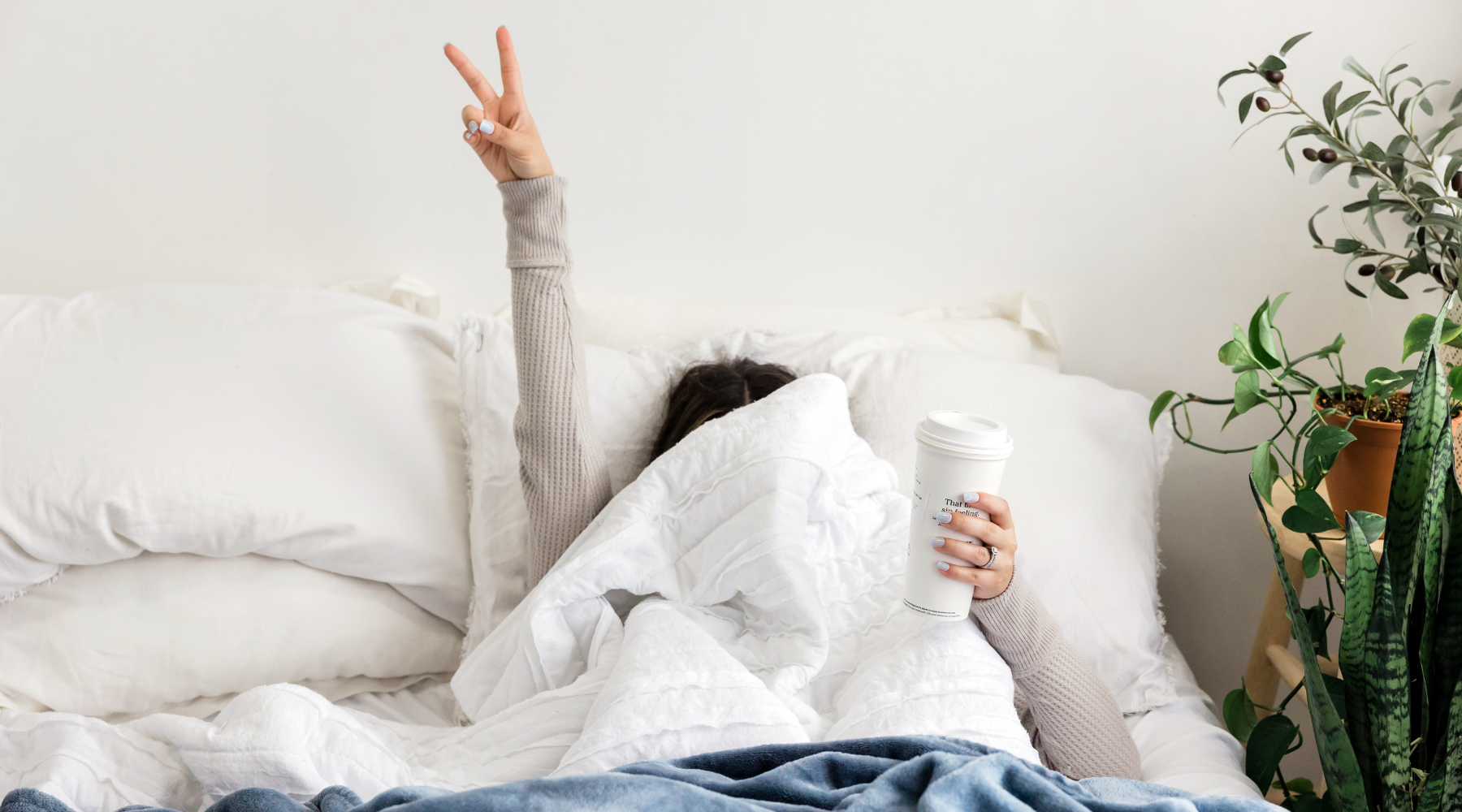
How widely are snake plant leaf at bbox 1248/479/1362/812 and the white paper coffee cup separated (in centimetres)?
26

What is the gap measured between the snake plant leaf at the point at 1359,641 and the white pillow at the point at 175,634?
0.95 m

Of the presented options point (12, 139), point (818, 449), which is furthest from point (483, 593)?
point (12, 139)

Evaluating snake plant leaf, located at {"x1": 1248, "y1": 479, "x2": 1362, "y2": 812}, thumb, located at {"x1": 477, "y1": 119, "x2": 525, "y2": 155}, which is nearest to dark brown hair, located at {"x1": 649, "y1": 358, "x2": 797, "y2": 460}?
thumb, located at {"x1": 477, "y1": 119, "x2": 525, "y2": 155}

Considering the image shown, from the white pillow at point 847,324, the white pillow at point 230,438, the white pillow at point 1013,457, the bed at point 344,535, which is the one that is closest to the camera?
the bed at point 344,535

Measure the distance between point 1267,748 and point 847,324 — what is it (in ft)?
2.31

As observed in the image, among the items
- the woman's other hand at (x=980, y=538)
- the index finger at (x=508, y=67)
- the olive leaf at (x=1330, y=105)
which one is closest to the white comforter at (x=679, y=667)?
the woman's other hand at (x=980, y=538)

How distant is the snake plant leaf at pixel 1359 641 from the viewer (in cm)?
72

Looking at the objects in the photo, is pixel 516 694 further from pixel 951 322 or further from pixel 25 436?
pixel 951 322

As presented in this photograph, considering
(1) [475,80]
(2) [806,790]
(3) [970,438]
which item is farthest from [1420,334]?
(1) [475,80]

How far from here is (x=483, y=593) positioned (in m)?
1.03

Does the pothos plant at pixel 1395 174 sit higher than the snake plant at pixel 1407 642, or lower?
higher

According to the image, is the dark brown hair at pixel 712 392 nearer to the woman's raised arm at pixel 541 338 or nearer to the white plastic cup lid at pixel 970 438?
the woman's raised arm at pixel 541 338

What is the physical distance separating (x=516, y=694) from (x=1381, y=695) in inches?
29.2

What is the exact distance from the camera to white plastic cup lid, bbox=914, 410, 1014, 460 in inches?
26.2
